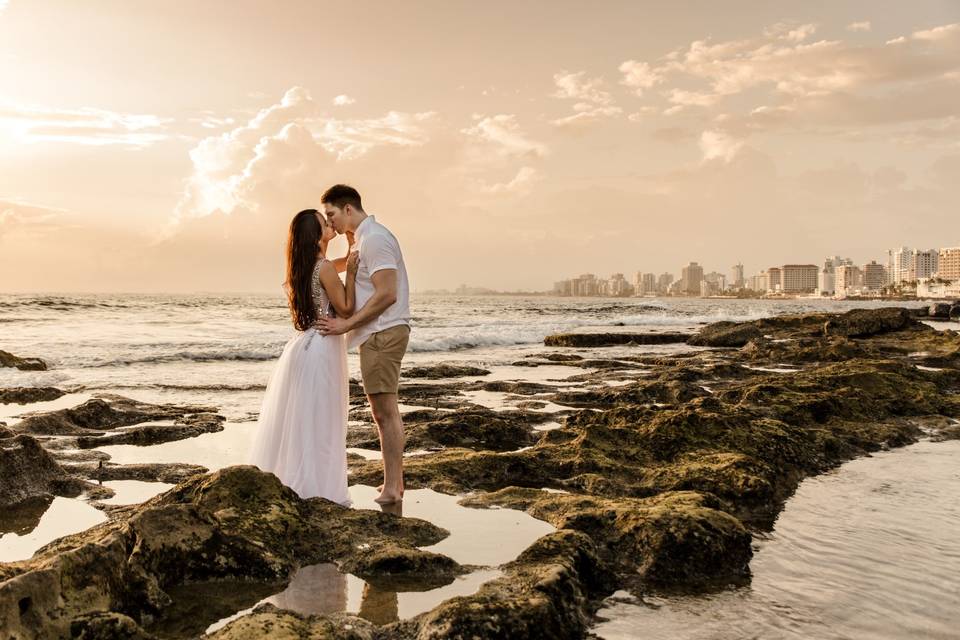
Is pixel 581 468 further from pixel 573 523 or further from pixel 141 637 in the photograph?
pixel 141 637

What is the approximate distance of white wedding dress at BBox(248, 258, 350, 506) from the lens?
18.7 ft

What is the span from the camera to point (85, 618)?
2943mm

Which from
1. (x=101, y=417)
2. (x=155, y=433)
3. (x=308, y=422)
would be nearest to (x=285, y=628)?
(x=308, y=422)

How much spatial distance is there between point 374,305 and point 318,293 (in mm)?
486

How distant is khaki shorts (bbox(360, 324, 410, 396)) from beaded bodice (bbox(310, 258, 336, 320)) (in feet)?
1.46

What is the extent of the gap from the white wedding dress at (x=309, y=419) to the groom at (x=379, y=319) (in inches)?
7.6

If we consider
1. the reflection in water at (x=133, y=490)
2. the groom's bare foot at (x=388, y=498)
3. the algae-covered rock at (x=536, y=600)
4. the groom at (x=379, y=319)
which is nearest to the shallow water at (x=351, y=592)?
the algae-covered rock at (x=536, y=600)

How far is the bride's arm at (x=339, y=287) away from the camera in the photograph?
19.4ft

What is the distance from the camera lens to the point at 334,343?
6.02 metres

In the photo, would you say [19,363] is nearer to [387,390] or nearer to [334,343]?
[334,343]

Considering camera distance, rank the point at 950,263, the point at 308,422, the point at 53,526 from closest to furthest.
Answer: the point at 53,526 < the point at 308,422 < the point at 950,263

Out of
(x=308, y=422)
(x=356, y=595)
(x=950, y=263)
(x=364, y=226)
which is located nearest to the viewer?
(x=356, y=595)

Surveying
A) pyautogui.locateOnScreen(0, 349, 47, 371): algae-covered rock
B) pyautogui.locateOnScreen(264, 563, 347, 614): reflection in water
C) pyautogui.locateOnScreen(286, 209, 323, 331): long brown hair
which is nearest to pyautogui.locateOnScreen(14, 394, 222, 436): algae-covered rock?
pyautogui.locateOnScreen(286, 209, 323, 331): long brown hair

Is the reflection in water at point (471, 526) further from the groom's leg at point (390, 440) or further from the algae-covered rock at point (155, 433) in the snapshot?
the algae-covered rock at point (155, 433)
